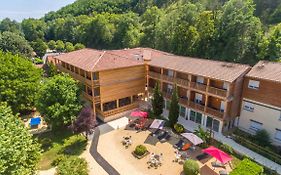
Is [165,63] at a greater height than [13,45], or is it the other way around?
[13,45]

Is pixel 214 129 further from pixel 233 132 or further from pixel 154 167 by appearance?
pixel 154 167

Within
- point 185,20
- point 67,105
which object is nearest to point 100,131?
point 67,105

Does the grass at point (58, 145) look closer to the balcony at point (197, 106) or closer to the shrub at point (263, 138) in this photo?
the balcony at point (197, 106)

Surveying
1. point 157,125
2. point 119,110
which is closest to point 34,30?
point 119,110

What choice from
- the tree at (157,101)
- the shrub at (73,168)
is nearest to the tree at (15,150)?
the shrub at (73,168)

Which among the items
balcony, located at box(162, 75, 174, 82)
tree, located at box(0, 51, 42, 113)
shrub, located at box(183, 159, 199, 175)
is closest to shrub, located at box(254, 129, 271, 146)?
shrub, located at box(183, 159, 199, 175)

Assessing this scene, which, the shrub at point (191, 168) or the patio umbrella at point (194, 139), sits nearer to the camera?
the shrub at point (191, 168)

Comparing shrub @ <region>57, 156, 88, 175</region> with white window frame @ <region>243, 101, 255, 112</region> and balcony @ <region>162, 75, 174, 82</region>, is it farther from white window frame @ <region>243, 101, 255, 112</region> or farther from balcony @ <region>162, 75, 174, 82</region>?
white window frame @ <region>243, 101, 255, 112</region>

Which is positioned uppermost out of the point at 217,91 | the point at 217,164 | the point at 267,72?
the point at 267,72

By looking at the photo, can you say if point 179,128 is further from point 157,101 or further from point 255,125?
point 255,125
